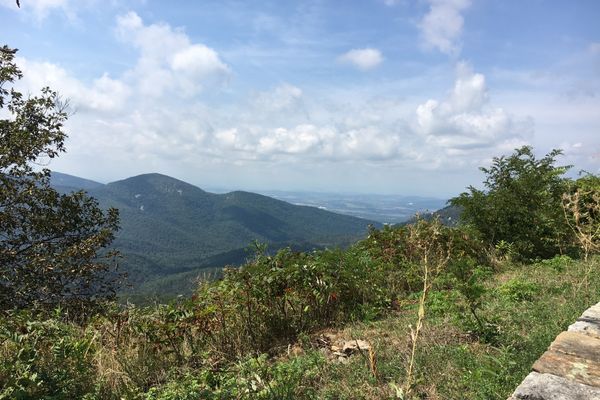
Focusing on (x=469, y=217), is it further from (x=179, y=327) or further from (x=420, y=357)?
(x=179, y=327)

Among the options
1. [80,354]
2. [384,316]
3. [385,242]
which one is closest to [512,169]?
[385,242]

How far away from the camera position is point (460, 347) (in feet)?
12.8

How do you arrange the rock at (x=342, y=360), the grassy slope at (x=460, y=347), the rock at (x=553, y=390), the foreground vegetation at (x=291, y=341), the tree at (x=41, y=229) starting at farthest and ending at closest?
the tree at (x=41, y=229), the rock at (x=342, y=360), the foreground vegetation at (x=291, y=341), the grassy slope at (x=460, y=347), the rock at (x=553, y=390)

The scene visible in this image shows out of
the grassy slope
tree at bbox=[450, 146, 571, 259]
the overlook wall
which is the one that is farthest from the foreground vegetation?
tree at bbox=[450, 146, 571, 259]

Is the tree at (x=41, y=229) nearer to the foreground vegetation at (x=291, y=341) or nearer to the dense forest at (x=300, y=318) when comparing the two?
the dense forest at (x=300, y=318)

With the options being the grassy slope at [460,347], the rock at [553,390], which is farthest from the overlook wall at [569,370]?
the grassy slope at [460,347]

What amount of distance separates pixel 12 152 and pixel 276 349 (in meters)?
9.36

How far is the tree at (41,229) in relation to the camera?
9.45 meters

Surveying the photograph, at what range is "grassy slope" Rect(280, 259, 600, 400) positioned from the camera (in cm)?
321

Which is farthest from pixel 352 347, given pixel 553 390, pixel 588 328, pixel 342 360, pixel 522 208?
pixel 522 208

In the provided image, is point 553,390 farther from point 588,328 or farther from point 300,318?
point 300,318

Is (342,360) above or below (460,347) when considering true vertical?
below

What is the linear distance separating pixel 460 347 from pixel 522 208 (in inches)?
316

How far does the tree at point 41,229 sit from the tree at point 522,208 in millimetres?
10294
